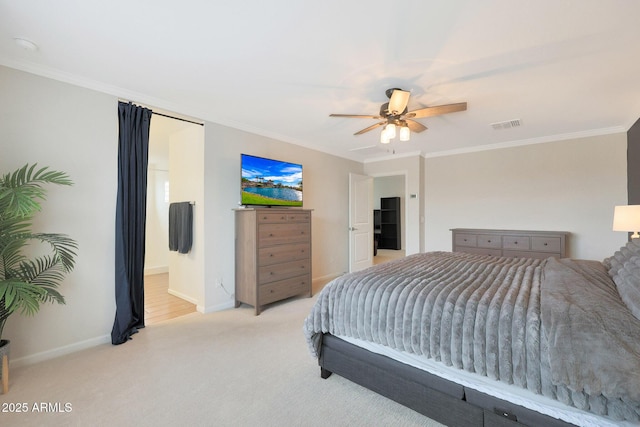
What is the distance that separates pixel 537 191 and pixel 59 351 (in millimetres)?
6383

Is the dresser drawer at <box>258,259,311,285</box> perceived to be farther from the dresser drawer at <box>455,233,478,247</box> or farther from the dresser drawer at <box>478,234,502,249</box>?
the dresser drawer at <box>478,234,502,249</box>

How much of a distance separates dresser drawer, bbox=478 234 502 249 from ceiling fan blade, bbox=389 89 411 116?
10.1 ft

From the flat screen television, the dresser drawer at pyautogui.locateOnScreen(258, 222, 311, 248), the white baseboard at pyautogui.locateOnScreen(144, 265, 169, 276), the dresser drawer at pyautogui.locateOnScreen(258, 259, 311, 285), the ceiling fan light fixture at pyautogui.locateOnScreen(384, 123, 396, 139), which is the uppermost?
the ceiling fan light fixture at pyautogui.locateOnScreen(384, 123, 396, 139)

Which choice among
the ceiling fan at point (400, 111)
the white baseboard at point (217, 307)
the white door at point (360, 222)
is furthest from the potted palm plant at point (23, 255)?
the white door at point (360, 222)

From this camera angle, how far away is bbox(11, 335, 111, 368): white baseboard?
2.21 metres

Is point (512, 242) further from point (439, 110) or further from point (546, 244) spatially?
point (439, 110)

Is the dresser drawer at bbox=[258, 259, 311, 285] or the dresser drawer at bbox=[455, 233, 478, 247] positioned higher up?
the dresser drawer at bbox=[455, 233, 478, 247]

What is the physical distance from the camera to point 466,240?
472 centimetres

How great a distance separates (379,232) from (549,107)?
692cm

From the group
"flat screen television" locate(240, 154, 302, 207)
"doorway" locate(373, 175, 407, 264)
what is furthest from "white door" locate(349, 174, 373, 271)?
"doorway" locate(373, 175, 407, 264)

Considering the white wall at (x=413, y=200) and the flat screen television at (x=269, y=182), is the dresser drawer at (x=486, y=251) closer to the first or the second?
the white wall at (x=413, y=200)

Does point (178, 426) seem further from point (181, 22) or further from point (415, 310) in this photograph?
point (181, 22)

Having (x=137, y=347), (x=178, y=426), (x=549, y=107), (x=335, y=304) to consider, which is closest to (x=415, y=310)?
(x=335, y=304)

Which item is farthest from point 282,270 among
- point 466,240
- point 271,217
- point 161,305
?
point 466,240
